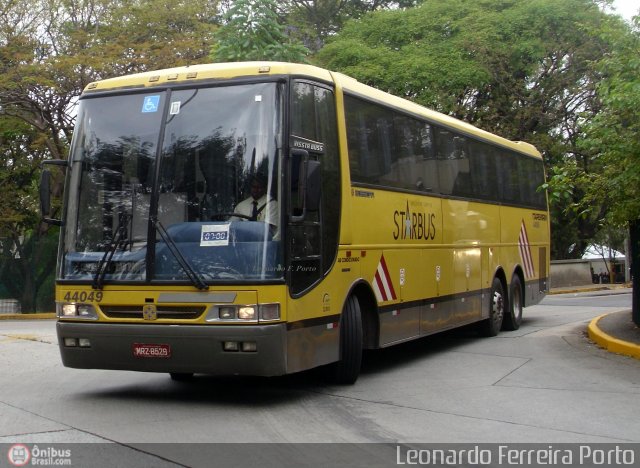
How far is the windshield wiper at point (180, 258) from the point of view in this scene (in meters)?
8.23

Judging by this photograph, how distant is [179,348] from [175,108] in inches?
100

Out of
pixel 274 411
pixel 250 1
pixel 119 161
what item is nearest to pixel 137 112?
pixel 119 161

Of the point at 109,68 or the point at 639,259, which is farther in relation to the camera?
the point at 109,68

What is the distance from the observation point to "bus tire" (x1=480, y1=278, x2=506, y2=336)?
1532 centimetres

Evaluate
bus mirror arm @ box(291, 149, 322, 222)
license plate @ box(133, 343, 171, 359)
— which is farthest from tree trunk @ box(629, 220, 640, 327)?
license plate @ box(133, 343, 171, 359)

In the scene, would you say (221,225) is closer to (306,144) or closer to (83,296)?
(306,144)

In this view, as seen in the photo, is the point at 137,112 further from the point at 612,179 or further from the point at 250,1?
the point at 250,1

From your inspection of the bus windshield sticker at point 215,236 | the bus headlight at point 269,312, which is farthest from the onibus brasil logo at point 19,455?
the bus windshield sticker at point 215,236

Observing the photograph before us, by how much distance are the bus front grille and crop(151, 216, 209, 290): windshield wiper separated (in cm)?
24

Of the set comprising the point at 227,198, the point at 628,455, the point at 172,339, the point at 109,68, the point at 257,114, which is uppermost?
the point at 109,68

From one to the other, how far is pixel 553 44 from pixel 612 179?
19829 millimetres

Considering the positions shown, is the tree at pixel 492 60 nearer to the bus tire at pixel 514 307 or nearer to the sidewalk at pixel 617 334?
the bus tire at pixel 514 307

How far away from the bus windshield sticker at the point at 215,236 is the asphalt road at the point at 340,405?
170cm

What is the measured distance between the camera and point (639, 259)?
1462cm
